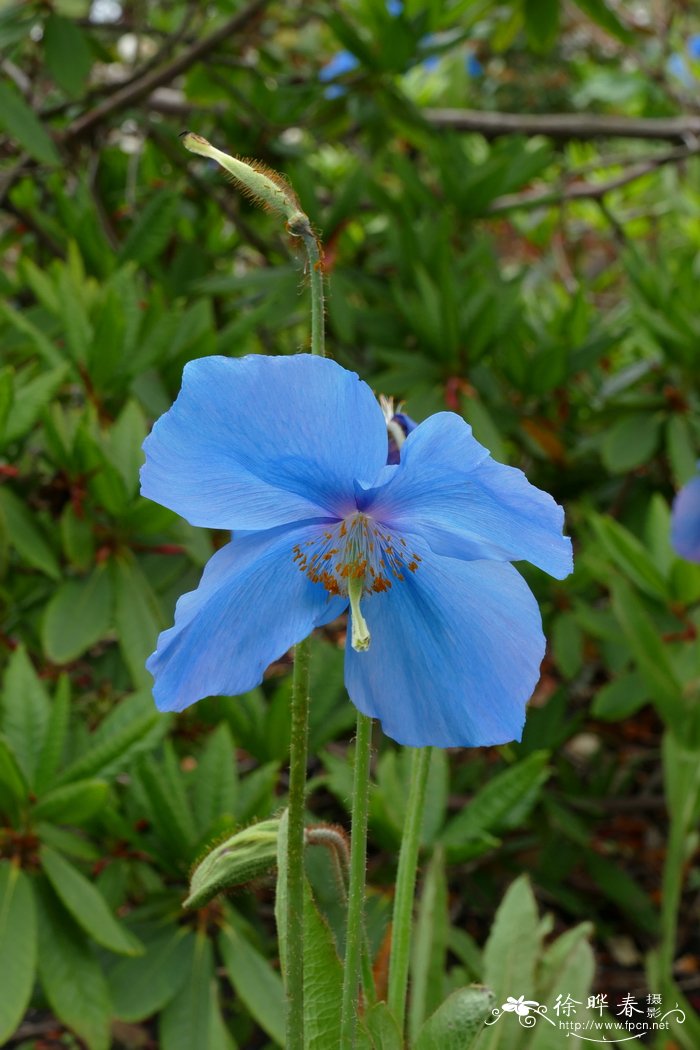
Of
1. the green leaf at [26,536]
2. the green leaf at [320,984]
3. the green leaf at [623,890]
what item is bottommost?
the green leaf at [623,890]

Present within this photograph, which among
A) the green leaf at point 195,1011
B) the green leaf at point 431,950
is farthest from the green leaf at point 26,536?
the green leaf at point 431,950

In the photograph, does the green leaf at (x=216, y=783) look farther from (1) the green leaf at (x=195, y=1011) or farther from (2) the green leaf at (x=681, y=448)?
(2) the green leaf at (x=681, y=448)

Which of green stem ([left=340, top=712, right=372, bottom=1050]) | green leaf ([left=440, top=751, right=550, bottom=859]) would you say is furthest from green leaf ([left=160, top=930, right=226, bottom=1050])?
green stem ([left=340, top=712, right=372, bottom=1050])

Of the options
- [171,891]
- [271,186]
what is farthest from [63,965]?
[271,186]

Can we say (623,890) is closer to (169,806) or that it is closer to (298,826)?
(169,806)

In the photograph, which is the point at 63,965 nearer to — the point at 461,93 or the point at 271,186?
the point at 271,186

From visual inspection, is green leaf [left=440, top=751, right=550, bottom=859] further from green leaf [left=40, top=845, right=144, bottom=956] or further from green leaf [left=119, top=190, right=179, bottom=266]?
green leaf [left=119, top=190, right=179, bottom=266]

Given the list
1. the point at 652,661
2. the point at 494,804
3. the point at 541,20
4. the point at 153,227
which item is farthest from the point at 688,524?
the point at 541,20
